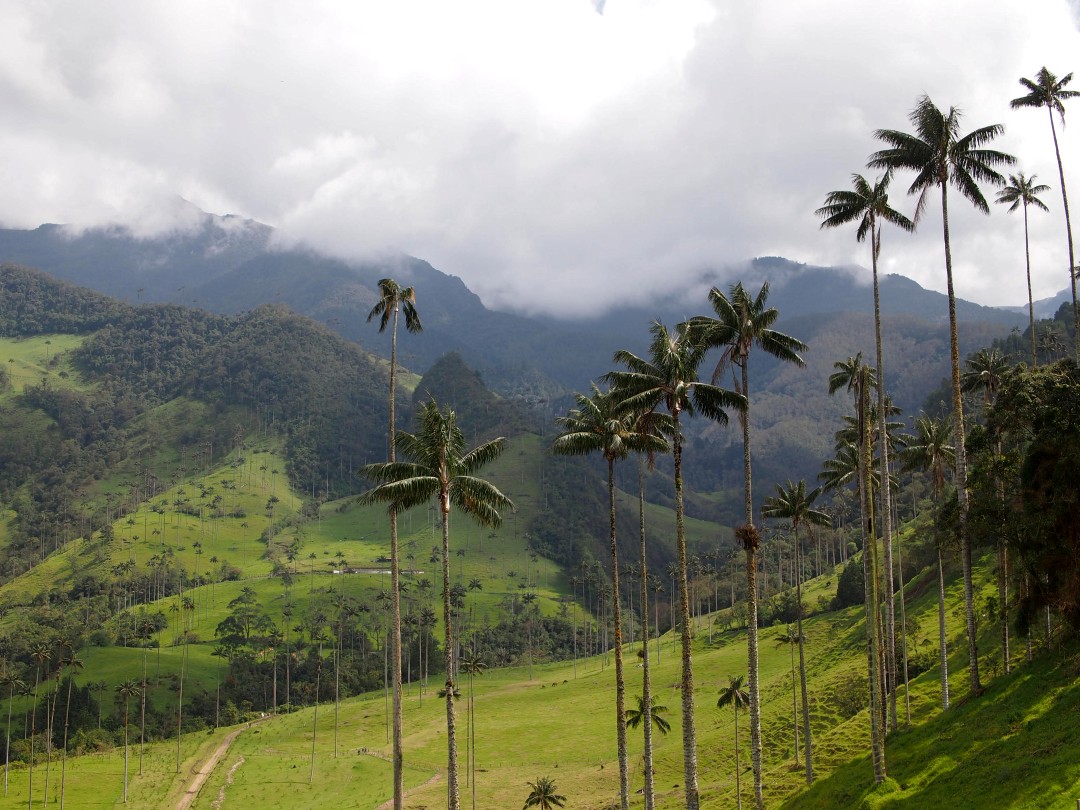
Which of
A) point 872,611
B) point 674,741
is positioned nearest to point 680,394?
point 872,611

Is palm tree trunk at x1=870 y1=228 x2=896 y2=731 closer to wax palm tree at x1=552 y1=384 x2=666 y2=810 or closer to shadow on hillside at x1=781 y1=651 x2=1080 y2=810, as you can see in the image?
shadow on hillside at x1=781 y1=651 x2=1080 y2=810

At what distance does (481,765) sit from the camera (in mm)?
107125

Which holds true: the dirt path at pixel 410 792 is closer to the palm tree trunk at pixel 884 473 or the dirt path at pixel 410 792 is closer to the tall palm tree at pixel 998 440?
the palm tree trunk at pixel 884 473

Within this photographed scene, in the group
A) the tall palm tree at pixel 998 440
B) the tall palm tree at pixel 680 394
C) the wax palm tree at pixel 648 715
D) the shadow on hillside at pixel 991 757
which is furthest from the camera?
the tall palm tree at pixel 998 440

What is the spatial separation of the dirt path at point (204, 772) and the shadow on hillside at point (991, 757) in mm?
82471

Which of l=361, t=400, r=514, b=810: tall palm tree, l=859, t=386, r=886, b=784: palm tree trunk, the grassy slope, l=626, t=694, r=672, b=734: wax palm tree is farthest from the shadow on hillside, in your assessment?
l=361, t=400, r=514, b=810: tall palm tree

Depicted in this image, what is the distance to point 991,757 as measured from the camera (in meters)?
39.8

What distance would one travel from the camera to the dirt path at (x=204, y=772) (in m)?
104

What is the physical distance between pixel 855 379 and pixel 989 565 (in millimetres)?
52447

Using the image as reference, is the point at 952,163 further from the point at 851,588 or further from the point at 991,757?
the point at 851,588

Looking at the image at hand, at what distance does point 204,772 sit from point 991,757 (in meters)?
112

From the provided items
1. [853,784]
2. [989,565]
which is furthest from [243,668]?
[853,784]

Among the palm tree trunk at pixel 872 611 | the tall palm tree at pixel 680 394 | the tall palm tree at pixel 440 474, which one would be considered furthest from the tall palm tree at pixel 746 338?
the tall palm tree at pixel 440 474

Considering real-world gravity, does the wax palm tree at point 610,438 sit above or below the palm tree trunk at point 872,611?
above
